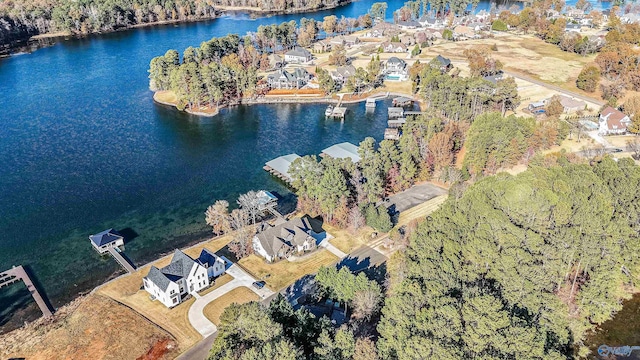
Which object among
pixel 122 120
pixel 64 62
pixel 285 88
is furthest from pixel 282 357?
pixel 64 62

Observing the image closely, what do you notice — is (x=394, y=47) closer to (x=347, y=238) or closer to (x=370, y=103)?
(x=370, y=103)

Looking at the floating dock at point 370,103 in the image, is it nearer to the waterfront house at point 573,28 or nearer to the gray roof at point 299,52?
the gray roof at point 299,52

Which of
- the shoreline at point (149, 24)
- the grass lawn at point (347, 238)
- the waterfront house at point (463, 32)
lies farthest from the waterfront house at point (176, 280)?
the waterfront house at point (463, 32)

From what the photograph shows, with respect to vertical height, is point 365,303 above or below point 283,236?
above

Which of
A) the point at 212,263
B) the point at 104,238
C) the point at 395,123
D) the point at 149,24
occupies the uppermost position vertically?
the point at 149,24

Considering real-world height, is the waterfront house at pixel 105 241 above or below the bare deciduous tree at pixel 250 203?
below

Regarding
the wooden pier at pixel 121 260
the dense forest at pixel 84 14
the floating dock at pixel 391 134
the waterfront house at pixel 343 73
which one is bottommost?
the wooden pier at pixel 121 260

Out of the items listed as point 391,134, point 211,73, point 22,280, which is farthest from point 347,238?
point 211,73
